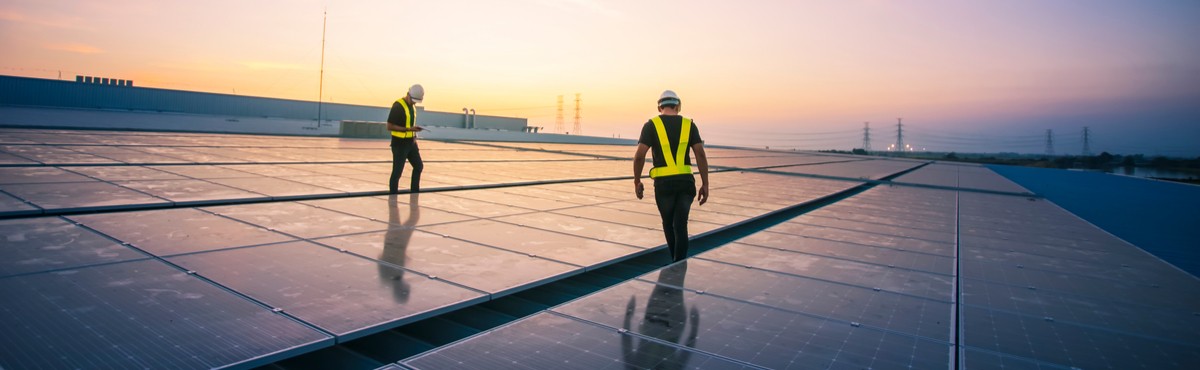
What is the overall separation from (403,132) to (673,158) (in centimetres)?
566

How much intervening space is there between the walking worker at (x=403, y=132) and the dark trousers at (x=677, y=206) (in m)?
5.20

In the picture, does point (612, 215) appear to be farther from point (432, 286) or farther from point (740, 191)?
point (740, 191)

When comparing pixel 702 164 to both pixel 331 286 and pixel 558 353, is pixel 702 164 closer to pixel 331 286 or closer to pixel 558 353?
pixel 558 353

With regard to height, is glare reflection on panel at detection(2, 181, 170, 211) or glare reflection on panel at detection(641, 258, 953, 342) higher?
glare reflection on panel at detection(2, 181, 170, 211)

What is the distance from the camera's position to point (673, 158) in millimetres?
5801

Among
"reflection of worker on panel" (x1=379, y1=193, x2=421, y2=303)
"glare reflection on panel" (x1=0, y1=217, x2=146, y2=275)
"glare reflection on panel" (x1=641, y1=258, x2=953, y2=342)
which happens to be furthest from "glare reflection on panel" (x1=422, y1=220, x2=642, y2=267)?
"glare reflection on panel" (x1=0, y1=217, x2=146, y2=275)

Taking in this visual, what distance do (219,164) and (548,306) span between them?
36.0 ft

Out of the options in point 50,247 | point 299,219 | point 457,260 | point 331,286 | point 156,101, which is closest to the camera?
point 331,286

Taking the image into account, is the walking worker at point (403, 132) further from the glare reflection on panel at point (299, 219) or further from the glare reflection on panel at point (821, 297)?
the glare reflection on panel at point (821, 297)

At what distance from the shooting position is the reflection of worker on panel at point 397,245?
4332mm

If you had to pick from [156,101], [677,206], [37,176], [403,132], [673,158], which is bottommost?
[37,176]

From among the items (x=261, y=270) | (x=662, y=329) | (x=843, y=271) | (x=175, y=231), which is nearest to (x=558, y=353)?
(x=662, y=329)

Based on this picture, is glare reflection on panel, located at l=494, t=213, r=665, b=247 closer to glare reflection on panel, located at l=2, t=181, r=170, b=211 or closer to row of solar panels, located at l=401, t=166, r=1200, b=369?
row of solar panels, located at l=401, t=166, r=1200, b=369

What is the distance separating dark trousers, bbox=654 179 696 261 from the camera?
5.82 m
